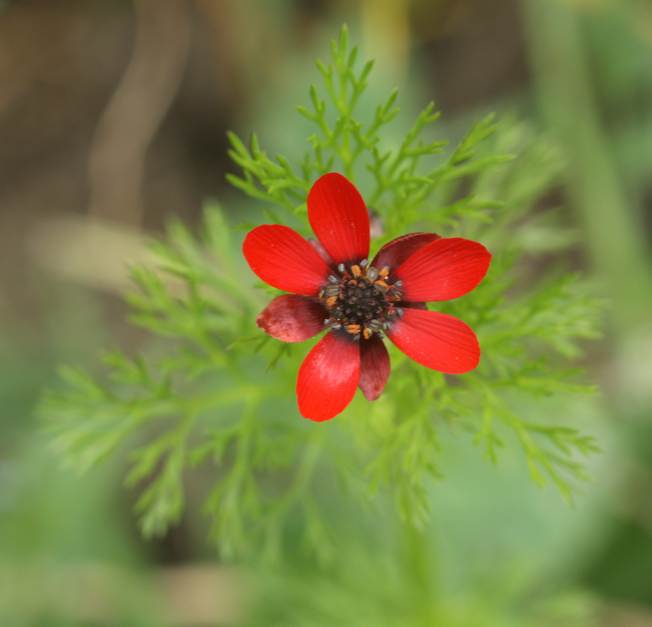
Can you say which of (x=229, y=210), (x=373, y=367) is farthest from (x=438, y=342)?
(x=229, y=210)

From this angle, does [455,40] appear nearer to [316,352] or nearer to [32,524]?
[32,524]

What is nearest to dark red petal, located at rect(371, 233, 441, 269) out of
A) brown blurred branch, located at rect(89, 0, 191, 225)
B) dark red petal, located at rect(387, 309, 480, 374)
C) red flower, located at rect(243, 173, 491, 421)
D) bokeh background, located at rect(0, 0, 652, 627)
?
red flower, located at rect(243, 173, 491, 421)

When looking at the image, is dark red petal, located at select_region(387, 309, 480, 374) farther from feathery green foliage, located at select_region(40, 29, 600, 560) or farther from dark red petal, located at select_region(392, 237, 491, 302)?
feathery green foliage, located at select_region(40, 29, 600, 560)

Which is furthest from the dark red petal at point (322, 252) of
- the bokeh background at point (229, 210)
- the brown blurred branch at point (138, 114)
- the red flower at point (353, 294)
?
the brown blurred branch at point (138, 114)

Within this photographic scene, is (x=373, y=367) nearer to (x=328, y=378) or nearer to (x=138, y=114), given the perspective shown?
(x=328, y=378)

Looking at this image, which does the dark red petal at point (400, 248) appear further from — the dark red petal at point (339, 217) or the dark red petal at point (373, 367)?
the dark red petal at point (373, 367)

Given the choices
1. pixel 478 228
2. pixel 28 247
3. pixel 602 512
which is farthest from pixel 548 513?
pixel 28 247
